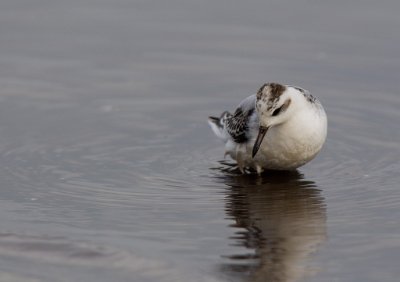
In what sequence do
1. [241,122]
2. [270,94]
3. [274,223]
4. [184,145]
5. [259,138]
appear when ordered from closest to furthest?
[274,223], [270,94], [259,138], [241,122], [184,145]

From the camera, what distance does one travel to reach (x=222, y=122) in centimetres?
1374

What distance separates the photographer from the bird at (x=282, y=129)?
1212cm

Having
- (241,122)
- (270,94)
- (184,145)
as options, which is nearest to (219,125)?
(184,145)

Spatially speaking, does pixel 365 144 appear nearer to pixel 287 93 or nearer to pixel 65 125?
pixel 287 93

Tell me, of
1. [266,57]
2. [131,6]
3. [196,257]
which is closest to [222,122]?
[266,57]

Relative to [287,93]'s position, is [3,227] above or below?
below

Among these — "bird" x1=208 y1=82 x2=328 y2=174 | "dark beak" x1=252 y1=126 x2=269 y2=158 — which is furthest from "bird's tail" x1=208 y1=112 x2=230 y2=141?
"dark beak" x1=252 y1=126 x2=269 y2=158

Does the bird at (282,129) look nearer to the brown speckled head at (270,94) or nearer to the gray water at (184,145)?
the brown speckled head at (270,94)

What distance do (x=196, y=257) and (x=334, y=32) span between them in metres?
8.52

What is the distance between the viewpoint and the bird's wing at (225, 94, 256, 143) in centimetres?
1294

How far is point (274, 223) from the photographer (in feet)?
36.0

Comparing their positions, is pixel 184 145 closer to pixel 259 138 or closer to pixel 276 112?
pixel 259 138

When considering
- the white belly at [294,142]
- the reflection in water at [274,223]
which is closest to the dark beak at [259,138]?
the white belly at [294,142]

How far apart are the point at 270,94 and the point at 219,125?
188 cm
